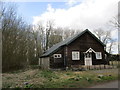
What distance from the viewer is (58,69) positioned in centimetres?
2141

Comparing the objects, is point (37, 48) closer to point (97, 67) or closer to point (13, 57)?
point (13, 57)

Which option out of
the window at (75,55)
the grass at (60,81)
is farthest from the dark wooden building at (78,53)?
the grass at (60,81)

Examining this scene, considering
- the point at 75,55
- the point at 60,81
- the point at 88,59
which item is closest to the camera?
the point at 60,81

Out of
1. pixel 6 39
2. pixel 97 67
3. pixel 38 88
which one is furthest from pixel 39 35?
pixel 38 88

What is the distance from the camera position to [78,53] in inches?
878

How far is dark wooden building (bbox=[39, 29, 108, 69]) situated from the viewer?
21.8m

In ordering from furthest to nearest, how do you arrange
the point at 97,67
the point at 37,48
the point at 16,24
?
1. the point at 37,48
2. the point at 16,24
3. the point at 97,67

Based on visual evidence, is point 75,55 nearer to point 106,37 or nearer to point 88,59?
point 88,59

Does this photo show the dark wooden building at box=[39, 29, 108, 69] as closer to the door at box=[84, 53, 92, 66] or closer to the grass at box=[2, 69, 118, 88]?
the door at box=[84, 53, 92, 66]

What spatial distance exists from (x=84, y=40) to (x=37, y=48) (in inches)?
931

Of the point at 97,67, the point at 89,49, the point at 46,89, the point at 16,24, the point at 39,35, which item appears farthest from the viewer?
the point at 39,35

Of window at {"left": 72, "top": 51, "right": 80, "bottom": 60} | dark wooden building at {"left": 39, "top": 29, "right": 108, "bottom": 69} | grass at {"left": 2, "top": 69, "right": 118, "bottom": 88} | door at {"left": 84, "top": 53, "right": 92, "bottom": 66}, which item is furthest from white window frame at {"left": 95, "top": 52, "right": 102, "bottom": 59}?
grass at {"left": 2, "top": 69, "right": 118, "bottom": 88}

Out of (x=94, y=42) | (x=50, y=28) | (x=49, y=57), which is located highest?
(x=50, y=28)

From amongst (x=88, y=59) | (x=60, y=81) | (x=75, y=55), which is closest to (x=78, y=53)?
(x=75, y=55)
